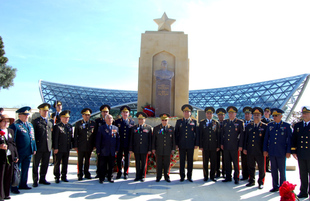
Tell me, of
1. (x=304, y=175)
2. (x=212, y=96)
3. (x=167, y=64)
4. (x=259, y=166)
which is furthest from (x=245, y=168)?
(x=212, y=96)

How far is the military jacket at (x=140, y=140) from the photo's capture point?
235 inches

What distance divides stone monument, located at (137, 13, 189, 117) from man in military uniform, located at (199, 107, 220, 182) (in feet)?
12.7

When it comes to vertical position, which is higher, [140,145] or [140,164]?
[140,145]

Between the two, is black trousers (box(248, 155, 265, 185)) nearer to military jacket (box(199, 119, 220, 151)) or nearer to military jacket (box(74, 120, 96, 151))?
military jacket (box(199, 119, 220, 151))

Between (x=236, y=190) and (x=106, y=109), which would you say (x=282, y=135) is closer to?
(x=236, y=190)

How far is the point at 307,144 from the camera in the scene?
4781mm

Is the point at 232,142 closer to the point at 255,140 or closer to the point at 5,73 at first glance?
the point at 255,140

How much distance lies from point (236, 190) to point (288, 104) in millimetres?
44549

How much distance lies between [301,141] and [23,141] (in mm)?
5951

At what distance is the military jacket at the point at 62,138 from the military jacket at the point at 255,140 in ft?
14.8

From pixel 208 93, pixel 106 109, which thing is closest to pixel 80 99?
pixel 208 93

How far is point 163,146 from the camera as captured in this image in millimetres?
5965

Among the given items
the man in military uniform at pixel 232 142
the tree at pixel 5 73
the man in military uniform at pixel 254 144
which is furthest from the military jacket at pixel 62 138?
the tree at pixel 5 73

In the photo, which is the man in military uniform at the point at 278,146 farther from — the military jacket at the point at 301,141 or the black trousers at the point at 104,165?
the black trousers at the point at 104,165
